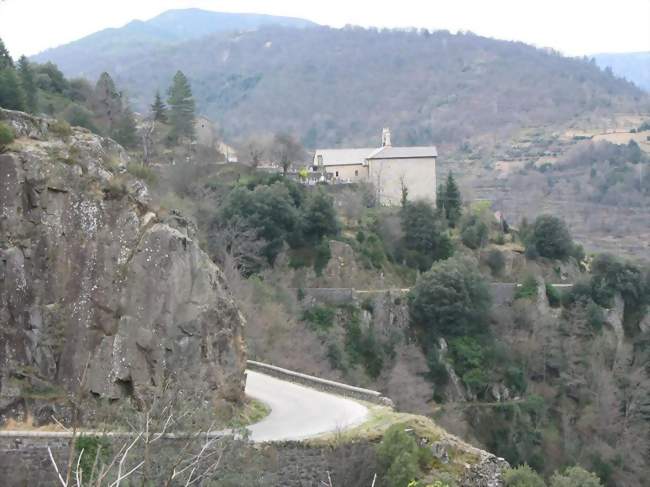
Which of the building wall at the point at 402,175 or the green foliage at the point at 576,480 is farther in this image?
the building wall at the point at 402,175

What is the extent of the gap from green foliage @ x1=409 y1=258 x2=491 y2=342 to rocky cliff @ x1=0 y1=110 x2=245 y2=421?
73.7 feet

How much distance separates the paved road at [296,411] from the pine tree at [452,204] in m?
28.9

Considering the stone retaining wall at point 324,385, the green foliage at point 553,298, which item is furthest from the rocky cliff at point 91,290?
the green foliage at point 553,298

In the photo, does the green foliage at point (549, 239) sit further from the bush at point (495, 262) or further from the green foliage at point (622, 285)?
the green foliage at point (622, 285)

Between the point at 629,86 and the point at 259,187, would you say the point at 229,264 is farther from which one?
the point at 629,86

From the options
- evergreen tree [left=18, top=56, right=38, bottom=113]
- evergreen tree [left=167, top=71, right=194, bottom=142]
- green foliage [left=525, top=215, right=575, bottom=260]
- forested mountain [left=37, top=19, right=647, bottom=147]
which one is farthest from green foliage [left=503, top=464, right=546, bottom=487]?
forested mountain [left=37, top=19, right=647, bottom=147]

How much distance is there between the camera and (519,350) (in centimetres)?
4016

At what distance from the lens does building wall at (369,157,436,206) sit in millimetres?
55219

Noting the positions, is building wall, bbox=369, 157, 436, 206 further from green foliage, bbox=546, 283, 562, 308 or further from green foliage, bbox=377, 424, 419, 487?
green foliage, bbox=377, 424, 419, 487

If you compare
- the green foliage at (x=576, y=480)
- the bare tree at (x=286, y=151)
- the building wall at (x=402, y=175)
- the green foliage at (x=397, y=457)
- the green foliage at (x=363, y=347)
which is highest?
the bare tree at (x=286, y=151)

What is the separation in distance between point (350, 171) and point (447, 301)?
19483 millimetres

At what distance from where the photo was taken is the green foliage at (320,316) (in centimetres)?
3638

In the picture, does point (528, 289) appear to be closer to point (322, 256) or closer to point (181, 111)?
point (322, 256)

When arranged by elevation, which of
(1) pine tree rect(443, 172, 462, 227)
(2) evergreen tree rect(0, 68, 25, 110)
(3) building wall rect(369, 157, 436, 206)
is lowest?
(1) pine tree rect(443, 172, 462, 227)
